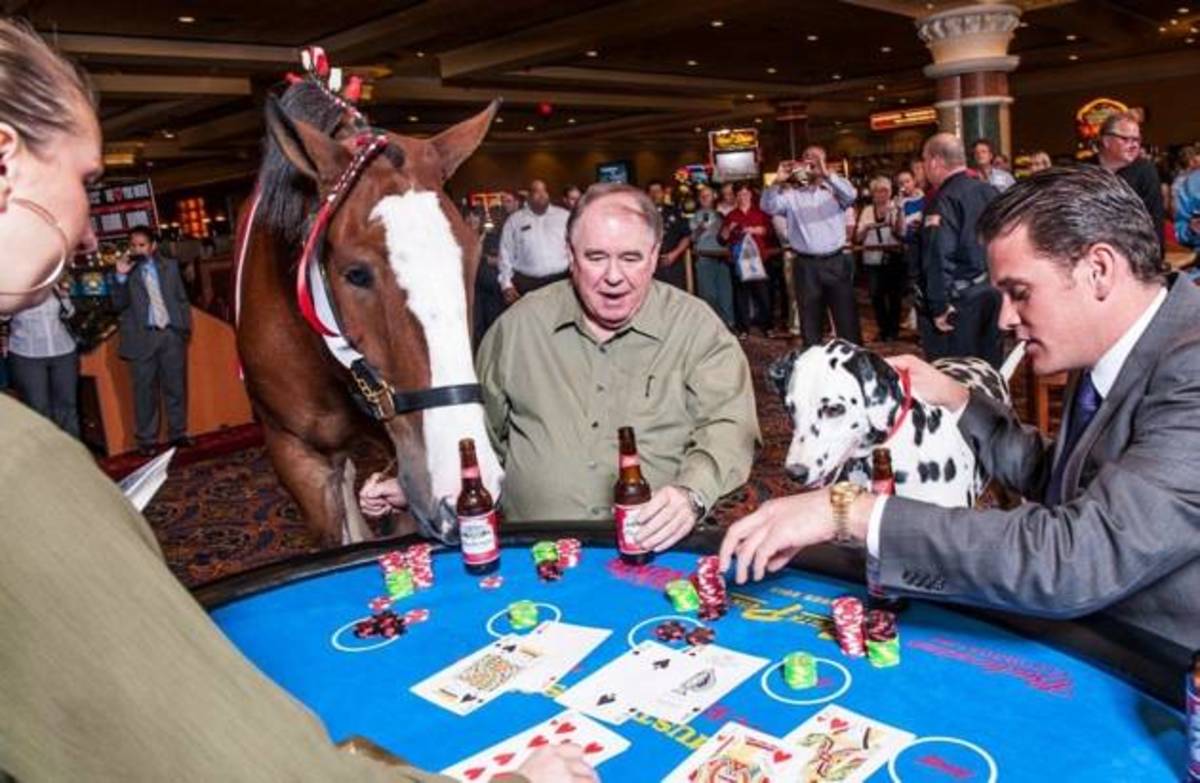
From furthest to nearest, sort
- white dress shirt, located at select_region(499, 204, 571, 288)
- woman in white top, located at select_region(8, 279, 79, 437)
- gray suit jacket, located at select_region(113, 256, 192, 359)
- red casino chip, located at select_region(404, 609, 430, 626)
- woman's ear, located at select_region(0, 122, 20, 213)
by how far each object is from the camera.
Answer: white dress shirt, located at select_region(499, 204, 571, 288)
gray suit jacket, located at select_region(113, 256, 192, 359)
woman in white top, located at select_region(8, 279, 79, 437)
red casino chip, located at select_region(404, 609, 430, 626)
woman's ear, located at select_region(0, 122, 20, 213)

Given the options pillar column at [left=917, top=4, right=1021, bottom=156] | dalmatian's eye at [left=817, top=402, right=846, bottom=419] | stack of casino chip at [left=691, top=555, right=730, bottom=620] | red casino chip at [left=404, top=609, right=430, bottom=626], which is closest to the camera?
stack of casino chip at [left=691, top=555, right=730, bottom=620]

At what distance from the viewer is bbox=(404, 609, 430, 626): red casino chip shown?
1677 millimetres

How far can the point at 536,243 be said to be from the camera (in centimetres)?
891

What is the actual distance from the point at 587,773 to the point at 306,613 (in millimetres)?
946

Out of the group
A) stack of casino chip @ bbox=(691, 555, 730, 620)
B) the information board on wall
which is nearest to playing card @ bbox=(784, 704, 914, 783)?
stack of casino chip @ bbox=(691, 555, 730, 620)

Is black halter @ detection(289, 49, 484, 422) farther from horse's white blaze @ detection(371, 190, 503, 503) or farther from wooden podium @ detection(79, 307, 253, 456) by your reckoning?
wooden podium @ detection(79, 307, 253, 456)

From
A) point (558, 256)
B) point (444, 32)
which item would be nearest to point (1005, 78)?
point (558, 256)

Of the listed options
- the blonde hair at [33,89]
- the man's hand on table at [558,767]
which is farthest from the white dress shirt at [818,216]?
the blonde hair at [33,89]

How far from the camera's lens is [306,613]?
5.83ft

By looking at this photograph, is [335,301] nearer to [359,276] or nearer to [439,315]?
[359,276]

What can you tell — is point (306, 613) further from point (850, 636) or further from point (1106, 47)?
point (1106, 47)

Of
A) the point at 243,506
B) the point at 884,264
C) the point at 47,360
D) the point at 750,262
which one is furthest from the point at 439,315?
the point at 750,262

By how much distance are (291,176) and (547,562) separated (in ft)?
3.95

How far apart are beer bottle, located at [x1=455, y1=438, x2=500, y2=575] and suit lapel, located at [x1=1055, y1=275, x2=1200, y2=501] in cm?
106
